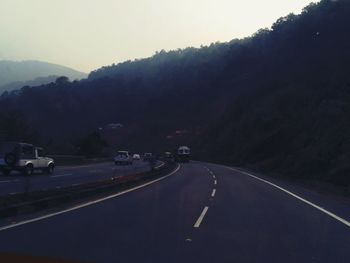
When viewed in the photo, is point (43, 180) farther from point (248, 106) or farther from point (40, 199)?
point (248, 106)

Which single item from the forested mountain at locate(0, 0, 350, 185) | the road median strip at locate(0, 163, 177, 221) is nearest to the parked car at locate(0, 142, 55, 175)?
the road median strip at locate(0, 163, 177, 221)

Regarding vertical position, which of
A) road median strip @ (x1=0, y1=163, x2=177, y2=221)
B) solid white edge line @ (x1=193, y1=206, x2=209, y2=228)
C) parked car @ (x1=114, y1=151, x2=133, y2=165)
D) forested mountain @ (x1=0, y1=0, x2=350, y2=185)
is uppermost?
forested mountain @ (x1=0, y1=0, x2=350, y2=185)

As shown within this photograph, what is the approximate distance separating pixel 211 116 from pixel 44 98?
61637mm

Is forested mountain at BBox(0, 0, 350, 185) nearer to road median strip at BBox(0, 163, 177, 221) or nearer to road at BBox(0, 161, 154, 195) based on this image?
road at BBox(0, 161, 154, 195)

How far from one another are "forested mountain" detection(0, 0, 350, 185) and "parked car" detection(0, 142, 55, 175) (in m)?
18.5

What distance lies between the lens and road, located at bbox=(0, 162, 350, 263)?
9.59m

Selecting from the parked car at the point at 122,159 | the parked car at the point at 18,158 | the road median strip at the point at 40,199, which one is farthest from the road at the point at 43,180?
the parked car at the point at 122,159

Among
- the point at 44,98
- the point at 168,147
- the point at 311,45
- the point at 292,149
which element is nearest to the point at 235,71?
the point at 168,147

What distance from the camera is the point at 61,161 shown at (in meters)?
56.3

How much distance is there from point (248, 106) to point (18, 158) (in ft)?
243

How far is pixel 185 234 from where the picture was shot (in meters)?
12.0

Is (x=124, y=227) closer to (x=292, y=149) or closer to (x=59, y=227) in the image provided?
(x=59, y=227)

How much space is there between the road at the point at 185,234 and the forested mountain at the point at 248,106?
18.8 metres

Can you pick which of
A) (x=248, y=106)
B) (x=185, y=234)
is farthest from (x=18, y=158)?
(x=248, y=106)
